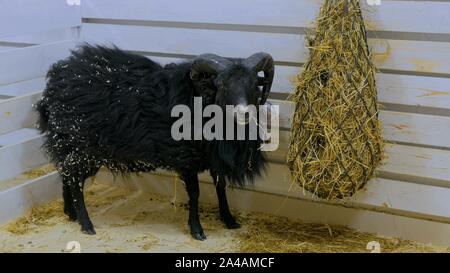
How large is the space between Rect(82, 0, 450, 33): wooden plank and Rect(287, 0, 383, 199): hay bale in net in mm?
215

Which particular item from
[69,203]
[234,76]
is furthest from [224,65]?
[69,203]

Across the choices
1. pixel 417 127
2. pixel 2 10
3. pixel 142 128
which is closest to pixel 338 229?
pixel 417 127

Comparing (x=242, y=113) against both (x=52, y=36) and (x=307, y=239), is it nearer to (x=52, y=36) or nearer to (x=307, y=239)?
(x=307, y=239)

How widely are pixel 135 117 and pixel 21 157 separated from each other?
86 cm

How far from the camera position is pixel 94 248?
120 inches

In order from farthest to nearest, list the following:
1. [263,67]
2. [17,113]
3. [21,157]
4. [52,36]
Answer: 1. [52,36]
2. [21,157]
3. [17,113]
4. [263,67]

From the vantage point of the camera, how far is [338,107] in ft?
8.81

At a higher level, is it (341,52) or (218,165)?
(341,52)

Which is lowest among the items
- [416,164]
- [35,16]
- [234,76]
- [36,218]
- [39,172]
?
[36,218]

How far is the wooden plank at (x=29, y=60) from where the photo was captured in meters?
3.28

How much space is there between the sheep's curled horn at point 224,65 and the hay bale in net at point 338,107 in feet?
0.61

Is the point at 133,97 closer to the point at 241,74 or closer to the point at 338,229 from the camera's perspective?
the point at 241,74

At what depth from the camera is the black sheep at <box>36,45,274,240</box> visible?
2932mm

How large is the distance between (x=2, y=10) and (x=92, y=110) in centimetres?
72
